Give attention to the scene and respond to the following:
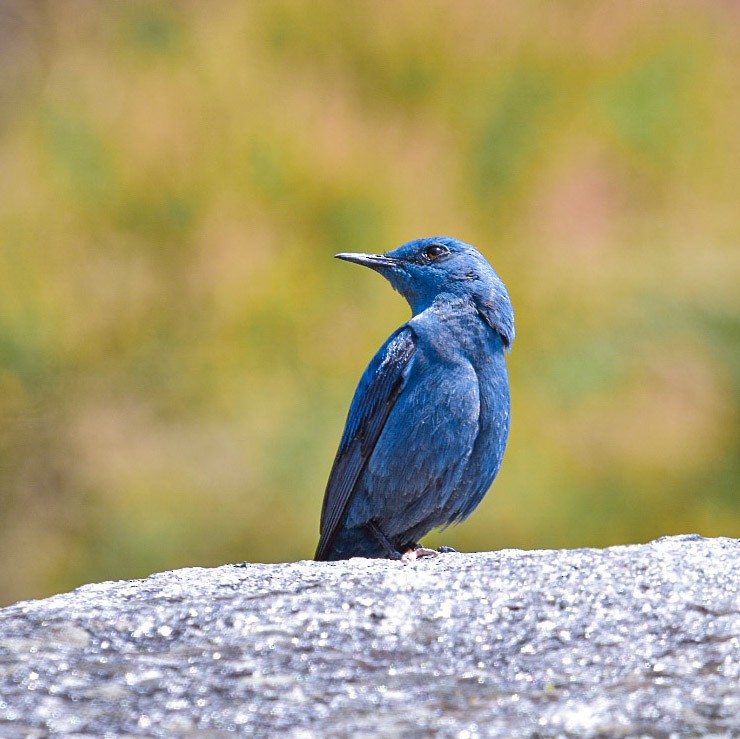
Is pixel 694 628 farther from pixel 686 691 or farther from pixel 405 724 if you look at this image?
pixel 405 724

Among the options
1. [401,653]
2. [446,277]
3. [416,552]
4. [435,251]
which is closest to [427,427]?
[416,552]

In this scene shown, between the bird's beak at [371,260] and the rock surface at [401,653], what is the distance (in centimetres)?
210

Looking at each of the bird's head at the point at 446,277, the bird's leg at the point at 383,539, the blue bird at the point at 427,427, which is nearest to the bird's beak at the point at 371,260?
the bird's head at the point at 446,277

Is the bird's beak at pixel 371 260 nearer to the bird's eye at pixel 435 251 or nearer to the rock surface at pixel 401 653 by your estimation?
the bird's eye at pixel 435 251

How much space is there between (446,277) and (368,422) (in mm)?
705

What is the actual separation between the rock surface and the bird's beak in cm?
210

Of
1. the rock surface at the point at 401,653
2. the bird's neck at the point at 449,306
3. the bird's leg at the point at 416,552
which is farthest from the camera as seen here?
the bird's neck at the point at 449,306

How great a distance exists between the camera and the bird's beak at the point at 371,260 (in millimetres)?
5555

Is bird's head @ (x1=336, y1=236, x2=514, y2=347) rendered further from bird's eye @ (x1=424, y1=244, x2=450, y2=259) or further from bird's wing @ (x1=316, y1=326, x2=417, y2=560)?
bird's wing @ (x1=316, y1=326, x2=417, y2=560)

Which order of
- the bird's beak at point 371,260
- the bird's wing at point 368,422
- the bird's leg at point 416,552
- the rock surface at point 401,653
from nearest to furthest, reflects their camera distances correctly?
1. the rock surface at point 401,653
2. the bird's leg at point 416,552
3. the bird's wing at point 368,422
4. the bird's beak at point 371,260

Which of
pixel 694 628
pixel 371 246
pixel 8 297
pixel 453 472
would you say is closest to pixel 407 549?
pixel 453 472

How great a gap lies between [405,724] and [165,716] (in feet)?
1.81

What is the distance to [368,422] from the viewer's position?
5.15m

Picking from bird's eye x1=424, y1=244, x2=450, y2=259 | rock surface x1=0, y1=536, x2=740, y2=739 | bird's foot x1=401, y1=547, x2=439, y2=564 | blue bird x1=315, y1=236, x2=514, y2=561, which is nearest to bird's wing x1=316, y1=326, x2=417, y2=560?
blue bird x1=315, y1=236, x2=514, y2=561
